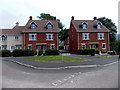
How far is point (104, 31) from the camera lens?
43625 mm

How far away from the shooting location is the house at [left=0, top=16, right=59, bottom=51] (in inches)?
1604

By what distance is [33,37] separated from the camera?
40.9m

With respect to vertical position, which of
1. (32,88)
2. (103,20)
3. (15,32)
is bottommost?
(32,88)

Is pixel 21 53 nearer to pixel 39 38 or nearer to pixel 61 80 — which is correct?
pixel 39 38

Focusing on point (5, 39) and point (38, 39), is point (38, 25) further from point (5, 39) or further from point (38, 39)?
point (5, 39)

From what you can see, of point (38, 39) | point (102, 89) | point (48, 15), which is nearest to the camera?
point (102, 89)

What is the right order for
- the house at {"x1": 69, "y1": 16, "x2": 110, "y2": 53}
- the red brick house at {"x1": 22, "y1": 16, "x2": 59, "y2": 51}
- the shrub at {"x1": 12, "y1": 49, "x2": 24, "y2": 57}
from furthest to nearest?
the house at {"x1": 69, "y1": 16, "x2": 110, "y2": 53}, the red brick house at {"x1": 22, "y1": 16, "x2": 59, "y2": 51}, the shrub at {"x1": 12, "y1": 49, "x2": 24, "y2": 57}

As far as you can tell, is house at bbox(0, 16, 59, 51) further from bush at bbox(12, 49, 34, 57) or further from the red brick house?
bush at bbox(12, 49, 34, 57)

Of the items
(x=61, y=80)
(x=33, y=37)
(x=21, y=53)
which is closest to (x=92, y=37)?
(x=33, y=37)

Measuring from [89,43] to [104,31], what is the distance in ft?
16.8

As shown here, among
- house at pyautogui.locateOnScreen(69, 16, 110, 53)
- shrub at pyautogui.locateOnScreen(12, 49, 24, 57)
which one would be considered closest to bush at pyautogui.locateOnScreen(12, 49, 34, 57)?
shrub at pyautogui.locateOnScreen(12, 49, 24, 57)

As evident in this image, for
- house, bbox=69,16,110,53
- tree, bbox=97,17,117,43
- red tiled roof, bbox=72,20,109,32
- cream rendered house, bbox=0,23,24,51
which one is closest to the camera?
cream rendered house, bbox=0,23,24,51

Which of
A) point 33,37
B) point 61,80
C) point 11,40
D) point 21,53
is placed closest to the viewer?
point 61,80

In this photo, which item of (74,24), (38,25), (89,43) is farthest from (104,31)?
(38,25)
